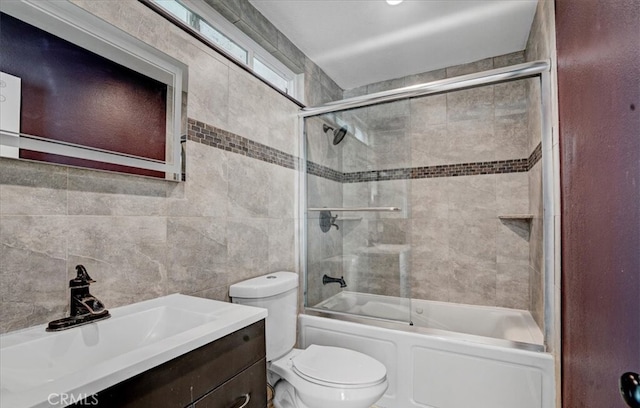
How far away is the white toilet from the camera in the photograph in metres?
1.42

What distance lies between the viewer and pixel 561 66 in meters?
1.35

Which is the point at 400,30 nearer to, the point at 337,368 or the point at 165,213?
the point at 165,213

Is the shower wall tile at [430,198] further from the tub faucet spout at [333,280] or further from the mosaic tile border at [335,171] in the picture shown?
the tub faucet spout at [333,280]

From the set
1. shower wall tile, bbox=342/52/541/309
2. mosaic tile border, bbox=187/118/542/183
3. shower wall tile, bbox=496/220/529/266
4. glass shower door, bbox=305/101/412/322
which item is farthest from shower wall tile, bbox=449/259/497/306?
mosaic tile border, bbox=187/118/542/183

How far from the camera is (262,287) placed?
161 cm

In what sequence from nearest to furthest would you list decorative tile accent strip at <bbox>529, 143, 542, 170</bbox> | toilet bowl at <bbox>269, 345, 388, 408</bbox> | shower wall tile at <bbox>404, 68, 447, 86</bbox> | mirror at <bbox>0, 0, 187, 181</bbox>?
mirror at <bbox>0, 0, 187, 181</bbox> < toilet bowl at <bbox>269, 345, 388, 408</bbox> < decorative tile accent strip at <bbox>529, 143, 542, 170</bbox> < shower wall tile at <bbox>404, 68, 447, 86</bbox>

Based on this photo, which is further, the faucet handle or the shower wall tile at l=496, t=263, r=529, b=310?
the shower wall tile at l=496, t=263, r=529, b=310

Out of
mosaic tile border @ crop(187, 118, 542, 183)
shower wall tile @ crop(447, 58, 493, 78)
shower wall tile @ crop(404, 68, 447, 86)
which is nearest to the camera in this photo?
mosaic tile border @ crop(187, 118, 542, 183)

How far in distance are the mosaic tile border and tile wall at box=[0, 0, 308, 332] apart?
14 mm

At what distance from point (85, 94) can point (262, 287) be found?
3.63 ft

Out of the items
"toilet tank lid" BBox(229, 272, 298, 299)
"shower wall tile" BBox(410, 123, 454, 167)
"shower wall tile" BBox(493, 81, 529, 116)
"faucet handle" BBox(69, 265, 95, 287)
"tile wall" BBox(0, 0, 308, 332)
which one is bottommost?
"toilet tank lid" BBox(229, 272, 298, 299)

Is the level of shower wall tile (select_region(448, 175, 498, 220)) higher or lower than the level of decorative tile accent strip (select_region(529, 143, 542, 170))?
lower

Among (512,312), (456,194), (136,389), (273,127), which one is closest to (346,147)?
(273,127)

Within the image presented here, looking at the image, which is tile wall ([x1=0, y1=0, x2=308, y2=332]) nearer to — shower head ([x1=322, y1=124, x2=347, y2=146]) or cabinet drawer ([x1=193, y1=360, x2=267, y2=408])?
shower head ([x1=322, y1=124, x2=347, y2=146])
